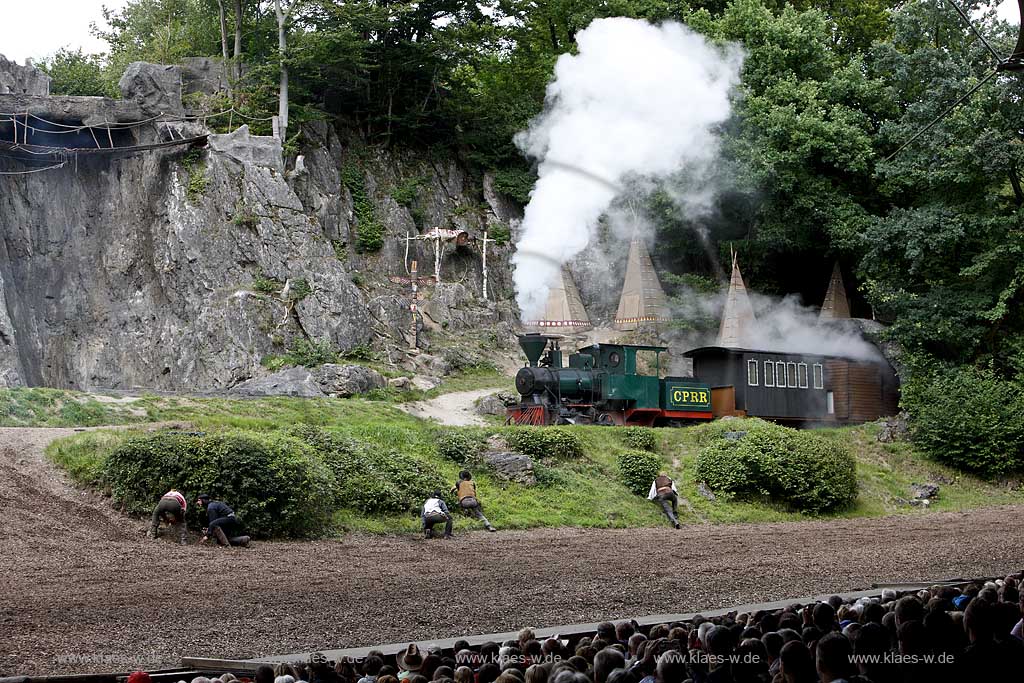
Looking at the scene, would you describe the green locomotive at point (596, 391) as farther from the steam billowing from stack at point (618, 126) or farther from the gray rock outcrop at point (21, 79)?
the gray rock outcrop at point (21, 79)

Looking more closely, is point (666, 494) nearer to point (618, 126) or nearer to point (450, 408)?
point (450, 408)

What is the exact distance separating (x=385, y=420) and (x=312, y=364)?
20.3 feet

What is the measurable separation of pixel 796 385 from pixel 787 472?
387 inches

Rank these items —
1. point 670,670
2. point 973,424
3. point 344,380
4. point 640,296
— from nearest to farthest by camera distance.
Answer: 1. point 670,670
2. point 973,424
3. point 344,380
4. point 640,296

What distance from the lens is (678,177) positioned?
39812mm

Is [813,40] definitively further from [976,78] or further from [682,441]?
[682,441]

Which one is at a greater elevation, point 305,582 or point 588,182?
point 588,182

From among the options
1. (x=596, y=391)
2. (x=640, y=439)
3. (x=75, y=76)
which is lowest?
(x=640, y=439)

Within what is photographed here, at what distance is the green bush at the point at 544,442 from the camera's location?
961 inches

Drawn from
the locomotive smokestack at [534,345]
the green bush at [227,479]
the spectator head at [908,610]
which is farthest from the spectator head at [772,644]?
the locomotive smokestack at [534,345]

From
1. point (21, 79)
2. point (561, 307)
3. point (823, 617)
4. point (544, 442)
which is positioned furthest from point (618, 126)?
point (823, 617)

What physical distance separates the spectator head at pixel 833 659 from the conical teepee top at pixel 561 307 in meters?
31.1

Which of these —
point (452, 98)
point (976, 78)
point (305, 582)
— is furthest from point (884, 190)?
point (305, 582)

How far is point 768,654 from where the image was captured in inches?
223
